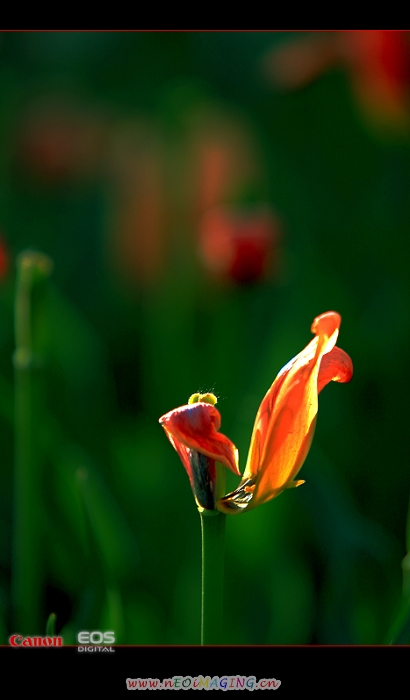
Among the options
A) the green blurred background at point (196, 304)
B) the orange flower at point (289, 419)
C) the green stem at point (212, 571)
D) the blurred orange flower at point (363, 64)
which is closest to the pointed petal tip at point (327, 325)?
the orange flower at point (289, 419)

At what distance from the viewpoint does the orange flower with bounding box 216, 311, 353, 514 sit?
422 mm

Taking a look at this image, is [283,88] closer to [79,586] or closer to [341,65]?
[341,65]

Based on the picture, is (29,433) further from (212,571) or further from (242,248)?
(242,248)

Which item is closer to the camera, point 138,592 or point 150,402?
point 138,592

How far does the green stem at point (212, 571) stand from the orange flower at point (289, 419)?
0.01 metres

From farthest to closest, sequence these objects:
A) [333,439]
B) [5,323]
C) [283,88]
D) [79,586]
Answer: [283,88], [5,323], [333,439], [79,586]

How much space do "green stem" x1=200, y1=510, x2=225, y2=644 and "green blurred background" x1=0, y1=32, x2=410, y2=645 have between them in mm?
148

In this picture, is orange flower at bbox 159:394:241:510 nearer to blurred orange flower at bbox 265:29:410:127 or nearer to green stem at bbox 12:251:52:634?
green stem at bbox 12:251:52:634

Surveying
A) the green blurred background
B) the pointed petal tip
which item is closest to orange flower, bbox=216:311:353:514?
the pointed petal tip

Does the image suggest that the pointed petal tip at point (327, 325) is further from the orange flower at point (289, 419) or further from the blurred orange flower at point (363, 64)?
the blurred orange flower at point (363, 64)

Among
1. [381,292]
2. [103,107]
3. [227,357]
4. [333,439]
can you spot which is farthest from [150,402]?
[103,107]

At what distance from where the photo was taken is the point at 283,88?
3.63ft

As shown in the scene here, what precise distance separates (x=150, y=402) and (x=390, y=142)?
0.45m

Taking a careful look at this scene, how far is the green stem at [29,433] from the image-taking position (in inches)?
23.5
